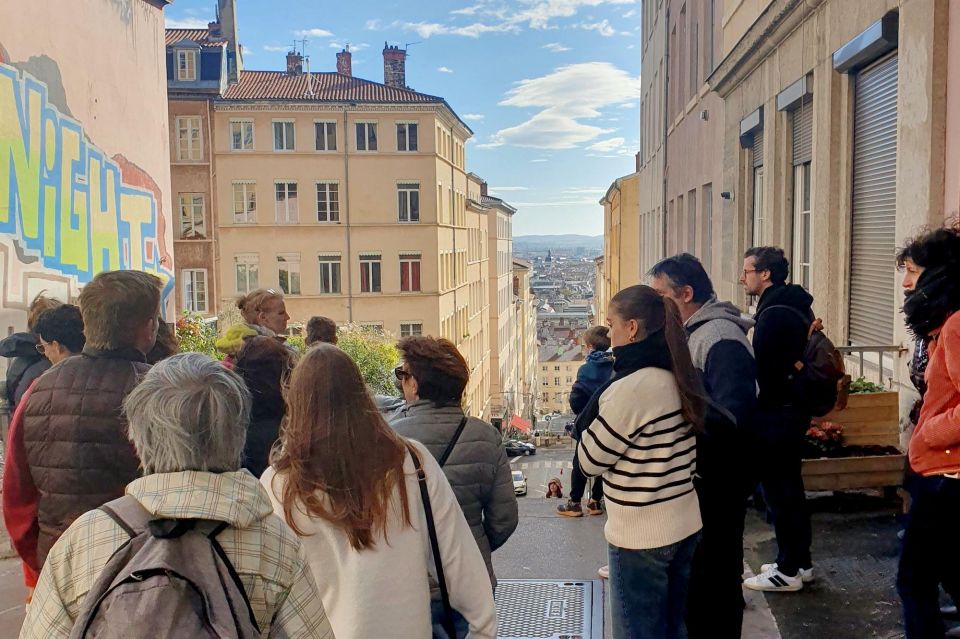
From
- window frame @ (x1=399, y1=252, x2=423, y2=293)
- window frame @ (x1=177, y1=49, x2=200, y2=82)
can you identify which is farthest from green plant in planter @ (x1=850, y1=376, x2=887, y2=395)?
window frame @ (x1=177, y1=49, x2=200, y2=82)

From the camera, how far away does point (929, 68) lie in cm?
592

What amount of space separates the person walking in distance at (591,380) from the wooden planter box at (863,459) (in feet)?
5.40

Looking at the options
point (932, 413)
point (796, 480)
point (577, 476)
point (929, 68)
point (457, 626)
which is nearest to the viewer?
point (457, 626)

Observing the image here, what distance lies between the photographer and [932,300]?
374 cm

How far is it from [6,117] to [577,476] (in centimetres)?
744

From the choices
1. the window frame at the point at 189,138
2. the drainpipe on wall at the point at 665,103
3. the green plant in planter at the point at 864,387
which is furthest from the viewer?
the window frame at the point at 189,138

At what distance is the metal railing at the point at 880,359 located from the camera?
6770 millimetres

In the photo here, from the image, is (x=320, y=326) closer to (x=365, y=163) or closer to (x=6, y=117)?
(x=6, y=117)

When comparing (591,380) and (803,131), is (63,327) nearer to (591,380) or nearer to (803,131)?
(591,380)

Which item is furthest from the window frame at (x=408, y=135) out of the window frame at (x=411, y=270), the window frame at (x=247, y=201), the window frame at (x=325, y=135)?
the window frame at (x=247, y=201)

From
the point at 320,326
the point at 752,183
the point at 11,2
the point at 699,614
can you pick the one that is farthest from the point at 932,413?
the point at 11,2

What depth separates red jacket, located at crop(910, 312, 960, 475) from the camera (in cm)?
340

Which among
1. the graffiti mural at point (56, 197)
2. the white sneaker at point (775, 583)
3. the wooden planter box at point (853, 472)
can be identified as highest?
the graffiti mural at point (56, 197)

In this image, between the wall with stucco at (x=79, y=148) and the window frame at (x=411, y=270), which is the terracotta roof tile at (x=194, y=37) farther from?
the wall with stucco at (x=79, y=148)
